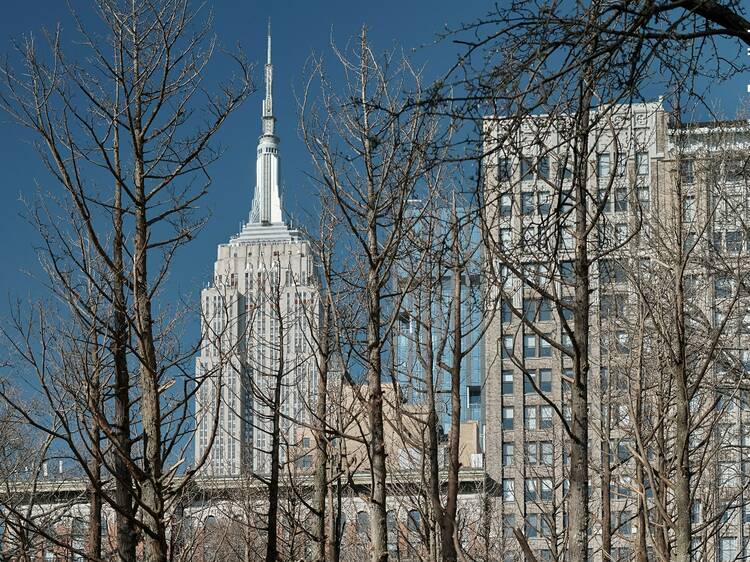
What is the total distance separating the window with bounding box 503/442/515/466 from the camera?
80.4 metres

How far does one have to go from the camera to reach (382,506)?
12.1 metres

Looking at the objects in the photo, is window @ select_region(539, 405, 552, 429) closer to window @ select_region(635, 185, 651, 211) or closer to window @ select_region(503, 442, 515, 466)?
window @ select_region(503, 442, 515, 466)

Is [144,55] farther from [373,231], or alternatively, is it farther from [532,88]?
[532,88]

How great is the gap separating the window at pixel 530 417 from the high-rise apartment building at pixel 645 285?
88.2 ft

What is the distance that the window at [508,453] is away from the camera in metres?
80.4

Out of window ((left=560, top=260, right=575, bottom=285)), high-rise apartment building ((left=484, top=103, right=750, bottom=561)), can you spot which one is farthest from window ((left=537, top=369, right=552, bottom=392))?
window ((left=560, top=260, right=575, bottom=285))

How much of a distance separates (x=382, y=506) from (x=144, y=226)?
14.8 ft

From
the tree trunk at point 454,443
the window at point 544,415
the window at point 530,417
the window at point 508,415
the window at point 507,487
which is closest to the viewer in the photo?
the tree trunk at point 454,443

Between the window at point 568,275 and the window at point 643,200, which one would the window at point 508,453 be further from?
the window at point 568,275

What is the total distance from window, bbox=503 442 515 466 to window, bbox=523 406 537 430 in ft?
6.01

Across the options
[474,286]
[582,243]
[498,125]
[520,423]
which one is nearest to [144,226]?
[582,243]

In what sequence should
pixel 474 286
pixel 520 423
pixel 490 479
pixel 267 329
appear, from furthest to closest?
pixel 267 329 → pixel 520 423 → pixel 490 479 → pixel 474 286

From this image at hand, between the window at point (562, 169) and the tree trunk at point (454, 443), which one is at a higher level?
the window at point (562, 169)

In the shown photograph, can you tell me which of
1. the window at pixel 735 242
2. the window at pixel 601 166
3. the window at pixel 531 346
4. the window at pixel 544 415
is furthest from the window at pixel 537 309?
the window at pixel 544 415
